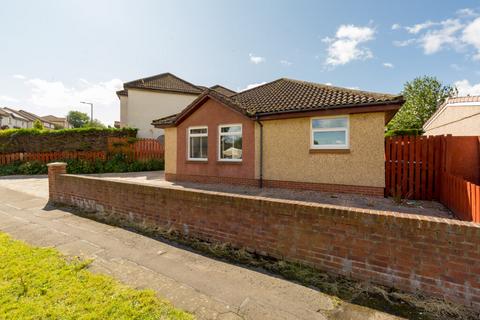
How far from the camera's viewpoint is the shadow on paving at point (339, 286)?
8.86 ft

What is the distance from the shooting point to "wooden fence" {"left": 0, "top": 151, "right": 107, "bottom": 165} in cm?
1714

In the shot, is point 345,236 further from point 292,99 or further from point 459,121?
point 459,121

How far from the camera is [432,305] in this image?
2.77 metres

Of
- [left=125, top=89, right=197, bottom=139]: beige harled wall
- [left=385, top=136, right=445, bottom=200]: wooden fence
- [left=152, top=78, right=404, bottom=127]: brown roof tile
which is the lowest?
[left=385, top=136, right=445, bottom=200]: wooden fence

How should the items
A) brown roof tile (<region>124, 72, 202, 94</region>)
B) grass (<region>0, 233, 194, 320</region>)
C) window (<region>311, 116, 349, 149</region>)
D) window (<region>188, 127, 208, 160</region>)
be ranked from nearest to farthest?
1. grass (<region>0, 233, 194, 320</region>)
2. window (<region>311, 116, 349, 149</region>)
3. window (<region>188, 127, 208, 160</region>)
4. brown roof tile (<region>124, 72, 202, 94</region>)

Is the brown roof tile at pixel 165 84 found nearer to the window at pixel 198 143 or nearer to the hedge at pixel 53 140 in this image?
the hedge at pixel 53 140

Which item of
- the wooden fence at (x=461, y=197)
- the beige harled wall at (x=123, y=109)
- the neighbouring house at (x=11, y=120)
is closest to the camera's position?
the wooden fence at (x=461, y=197)

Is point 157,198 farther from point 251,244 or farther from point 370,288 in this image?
point 370,288

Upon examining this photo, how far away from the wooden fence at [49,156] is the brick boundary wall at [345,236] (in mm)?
15098

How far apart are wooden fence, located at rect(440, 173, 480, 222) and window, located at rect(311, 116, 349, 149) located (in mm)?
3047

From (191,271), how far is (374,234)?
256cm

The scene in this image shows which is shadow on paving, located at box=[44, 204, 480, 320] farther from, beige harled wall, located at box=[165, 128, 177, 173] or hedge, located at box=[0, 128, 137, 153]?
hedge, located at box=[0, 128, 137, 153]

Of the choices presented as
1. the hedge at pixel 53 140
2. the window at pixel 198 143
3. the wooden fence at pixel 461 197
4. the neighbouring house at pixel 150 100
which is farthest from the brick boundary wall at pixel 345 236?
the neighbouring house at pixel 150 100

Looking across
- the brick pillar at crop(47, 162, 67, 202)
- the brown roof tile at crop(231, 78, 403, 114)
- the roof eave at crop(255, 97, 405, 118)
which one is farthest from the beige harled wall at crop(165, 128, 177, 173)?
the roof eave at crop(255, 97, 405, 118)
